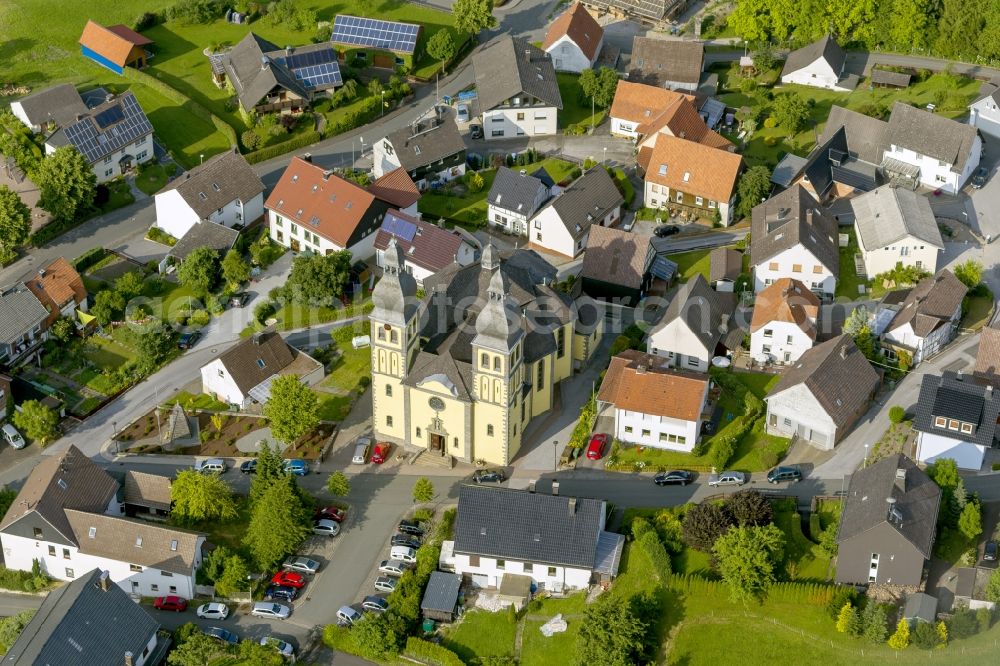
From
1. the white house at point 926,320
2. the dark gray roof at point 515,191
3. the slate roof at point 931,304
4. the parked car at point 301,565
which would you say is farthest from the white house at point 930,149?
the parked car at point 301,565

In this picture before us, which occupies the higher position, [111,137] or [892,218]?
[892,218]

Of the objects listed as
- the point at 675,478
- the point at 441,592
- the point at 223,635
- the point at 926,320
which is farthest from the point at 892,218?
the point at 223,635

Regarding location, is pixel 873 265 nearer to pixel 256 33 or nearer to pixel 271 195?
pixel 271 195

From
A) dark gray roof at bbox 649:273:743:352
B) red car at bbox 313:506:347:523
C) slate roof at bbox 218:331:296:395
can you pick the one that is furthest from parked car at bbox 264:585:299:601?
dark gray roof at bbox 649:273:743:352

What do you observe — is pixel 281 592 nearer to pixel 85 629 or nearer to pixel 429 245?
pixel 85 629

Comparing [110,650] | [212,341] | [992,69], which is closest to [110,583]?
[110,650]

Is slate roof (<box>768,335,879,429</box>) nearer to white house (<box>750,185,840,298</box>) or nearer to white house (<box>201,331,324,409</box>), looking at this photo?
white house (<box>750,185,840,298</box>)
